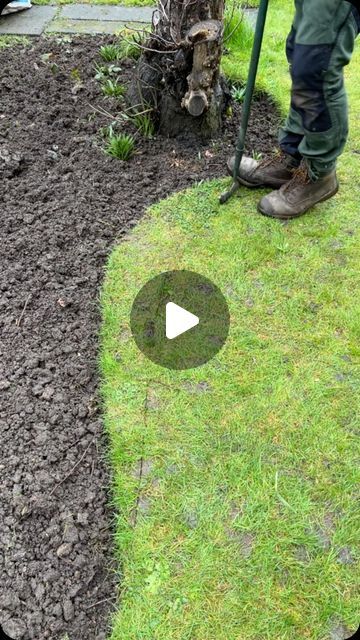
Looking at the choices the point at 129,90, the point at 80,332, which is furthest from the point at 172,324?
the point at 129,90

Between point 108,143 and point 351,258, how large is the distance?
1698mm

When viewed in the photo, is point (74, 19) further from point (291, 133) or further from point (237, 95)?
point (291, 133)

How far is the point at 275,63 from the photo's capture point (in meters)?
4.06

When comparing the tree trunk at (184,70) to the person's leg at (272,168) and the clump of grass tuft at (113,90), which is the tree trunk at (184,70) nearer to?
the clump of grass tuft at (113,90)

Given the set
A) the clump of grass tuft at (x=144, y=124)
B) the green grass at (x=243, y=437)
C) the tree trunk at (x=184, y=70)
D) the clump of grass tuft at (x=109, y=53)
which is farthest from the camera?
the clump of grass tuft at (x=109, y=53)

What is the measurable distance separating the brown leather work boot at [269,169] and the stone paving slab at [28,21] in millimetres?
2635

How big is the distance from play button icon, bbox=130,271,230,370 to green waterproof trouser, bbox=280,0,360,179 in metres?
0.89

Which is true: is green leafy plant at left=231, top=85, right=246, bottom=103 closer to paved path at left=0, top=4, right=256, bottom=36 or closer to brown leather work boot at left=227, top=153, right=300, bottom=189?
brown leather work boot at left=227, top=153, right=300, bottom=189

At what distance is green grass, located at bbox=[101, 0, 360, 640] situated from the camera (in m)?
1.58

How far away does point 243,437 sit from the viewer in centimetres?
195

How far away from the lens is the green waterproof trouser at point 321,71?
196 cm

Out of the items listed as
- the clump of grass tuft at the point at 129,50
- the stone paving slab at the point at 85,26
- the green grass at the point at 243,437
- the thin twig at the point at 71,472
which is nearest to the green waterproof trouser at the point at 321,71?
the green grass at the point at 243,437

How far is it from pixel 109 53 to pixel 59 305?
2.44 m

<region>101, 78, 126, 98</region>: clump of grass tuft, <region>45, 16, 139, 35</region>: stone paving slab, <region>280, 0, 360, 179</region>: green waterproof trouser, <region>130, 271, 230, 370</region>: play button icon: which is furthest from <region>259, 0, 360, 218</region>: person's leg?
<region>45, 16, 139, 35</region>: stone paving slab
